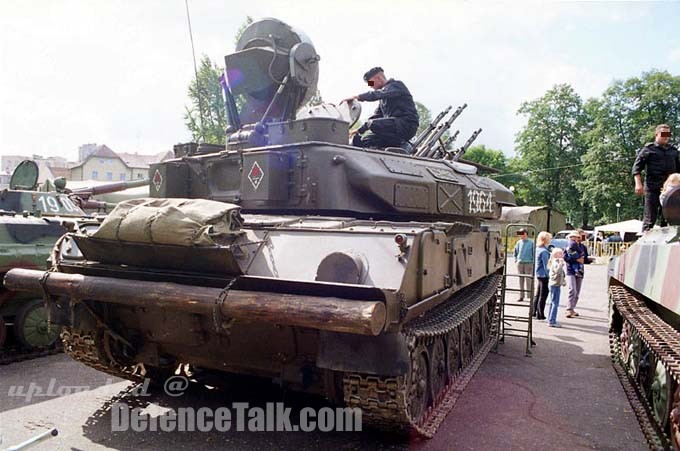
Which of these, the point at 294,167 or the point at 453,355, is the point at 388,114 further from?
the point at 453,355

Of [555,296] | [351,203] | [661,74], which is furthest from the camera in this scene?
[661,74]

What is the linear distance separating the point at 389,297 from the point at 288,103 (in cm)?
413

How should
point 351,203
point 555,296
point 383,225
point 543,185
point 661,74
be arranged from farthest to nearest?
point 543,185 → point 661,74 → point 555,296 → point 351,203 → point 383,225

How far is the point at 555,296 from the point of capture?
34.7ft

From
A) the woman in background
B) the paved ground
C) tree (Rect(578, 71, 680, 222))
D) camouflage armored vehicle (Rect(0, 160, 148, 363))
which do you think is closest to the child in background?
the woman in background

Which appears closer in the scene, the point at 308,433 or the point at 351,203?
the point at 308,433

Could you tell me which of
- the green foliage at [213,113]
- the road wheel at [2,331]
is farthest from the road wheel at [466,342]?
the green foliage at [213,113]

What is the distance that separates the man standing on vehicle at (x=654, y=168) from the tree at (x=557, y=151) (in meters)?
42.6

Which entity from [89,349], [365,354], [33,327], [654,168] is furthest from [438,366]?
[33,327]

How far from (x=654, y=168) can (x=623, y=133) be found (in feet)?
133

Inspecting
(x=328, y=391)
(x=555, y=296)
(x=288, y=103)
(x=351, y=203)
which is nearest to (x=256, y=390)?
(x=328, y=391)

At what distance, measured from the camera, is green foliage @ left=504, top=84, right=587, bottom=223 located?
4856cm

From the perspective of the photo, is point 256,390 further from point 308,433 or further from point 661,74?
point 661,74

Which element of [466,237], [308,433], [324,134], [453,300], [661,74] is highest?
[661,74]
